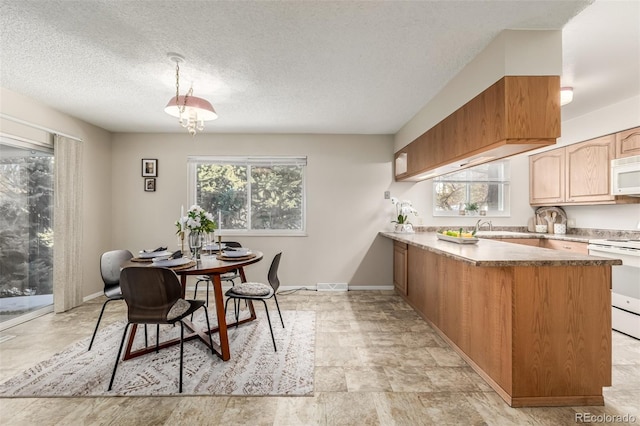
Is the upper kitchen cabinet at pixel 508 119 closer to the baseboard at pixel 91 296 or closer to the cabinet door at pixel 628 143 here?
the cabinet door at pixel 628 143

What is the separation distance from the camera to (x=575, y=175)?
3799mm

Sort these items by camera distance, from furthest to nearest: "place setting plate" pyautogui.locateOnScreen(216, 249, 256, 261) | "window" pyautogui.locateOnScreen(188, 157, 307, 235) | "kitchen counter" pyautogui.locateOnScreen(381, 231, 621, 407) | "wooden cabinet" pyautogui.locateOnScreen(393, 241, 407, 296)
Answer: "window" pyautogui.locateOnScreen(188, 157, 307, 235), "wooden cabinet" pyautogui.locateOnScreen(393, 241, 407, 296), "place setting plate" pyautogui.locateOnScreen(216, 249, 256, 261), "kitchen counter" pyautogui.locateOnScreen(381, 231, 621, 407)

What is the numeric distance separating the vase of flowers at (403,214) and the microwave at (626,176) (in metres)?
2.19

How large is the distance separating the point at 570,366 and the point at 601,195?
8.76ft

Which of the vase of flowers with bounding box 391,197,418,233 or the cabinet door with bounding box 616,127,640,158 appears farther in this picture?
the vase of flowers with bounding box 391,197,418,233

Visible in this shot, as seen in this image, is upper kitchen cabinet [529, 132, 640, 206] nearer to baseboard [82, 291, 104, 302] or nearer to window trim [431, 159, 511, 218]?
window trim [431, 159, 511, 218]

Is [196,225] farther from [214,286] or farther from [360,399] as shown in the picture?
[360,399]

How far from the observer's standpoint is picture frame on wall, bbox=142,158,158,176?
4449mm

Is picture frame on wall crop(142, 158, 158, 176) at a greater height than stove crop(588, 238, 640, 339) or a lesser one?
greater

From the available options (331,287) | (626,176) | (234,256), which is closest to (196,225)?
(234,256)

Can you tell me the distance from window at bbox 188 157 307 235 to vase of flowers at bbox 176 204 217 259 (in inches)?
77.8

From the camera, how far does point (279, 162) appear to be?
15.0ft

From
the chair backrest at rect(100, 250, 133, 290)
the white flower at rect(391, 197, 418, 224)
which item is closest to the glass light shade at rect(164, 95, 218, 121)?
the chair backrest at rect(100, 250, 133, 290)

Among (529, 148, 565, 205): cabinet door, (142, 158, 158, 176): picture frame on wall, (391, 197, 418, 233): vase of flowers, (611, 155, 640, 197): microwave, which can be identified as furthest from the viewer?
(142, 158, 158, 176): picture frame on wall
